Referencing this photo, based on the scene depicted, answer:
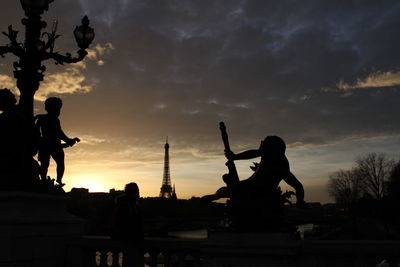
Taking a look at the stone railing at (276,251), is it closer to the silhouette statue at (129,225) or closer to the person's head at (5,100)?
the silhouette statue at (129,225)

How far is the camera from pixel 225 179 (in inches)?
257

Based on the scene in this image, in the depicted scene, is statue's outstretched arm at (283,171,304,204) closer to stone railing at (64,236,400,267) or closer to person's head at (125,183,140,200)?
stone railing at (64,236,400,267)

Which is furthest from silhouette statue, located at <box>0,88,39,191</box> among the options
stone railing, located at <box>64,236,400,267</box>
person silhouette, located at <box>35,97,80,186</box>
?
stone railing, located at <box>64,236,400,267</box>

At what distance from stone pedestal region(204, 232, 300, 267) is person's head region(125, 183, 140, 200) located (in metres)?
1.37

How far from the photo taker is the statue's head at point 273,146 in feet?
20.6

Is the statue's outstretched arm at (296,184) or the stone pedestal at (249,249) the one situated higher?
the statue's outstretched arm at (296,184)

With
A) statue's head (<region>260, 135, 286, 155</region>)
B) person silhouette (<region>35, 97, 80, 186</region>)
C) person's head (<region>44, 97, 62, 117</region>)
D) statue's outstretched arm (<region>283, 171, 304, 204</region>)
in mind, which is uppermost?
person's head (<region>44, 97, 62, 117</region>)

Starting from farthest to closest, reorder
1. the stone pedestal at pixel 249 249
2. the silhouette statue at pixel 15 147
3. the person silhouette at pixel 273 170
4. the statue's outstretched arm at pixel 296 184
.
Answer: the silhouette statue at pixel 15 147
the statue's outstretched arm at pixel 296 184
the person silhouette at pixel 273 170
the stone pedestal at pixel 249 249

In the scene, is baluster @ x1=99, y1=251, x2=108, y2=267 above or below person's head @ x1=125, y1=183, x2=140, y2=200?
below

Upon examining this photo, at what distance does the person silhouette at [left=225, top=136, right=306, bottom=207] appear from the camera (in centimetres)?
618

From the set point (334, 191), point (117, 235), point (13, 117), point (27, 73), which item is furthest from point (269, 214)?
point (334, 191)

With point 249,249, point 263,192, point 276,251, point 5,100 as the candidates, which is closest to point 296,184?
point 263,192

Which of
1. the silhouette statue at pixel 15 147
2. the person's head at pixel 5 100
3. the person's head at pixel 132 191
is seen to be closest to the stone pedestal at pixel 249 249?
the person's head at pixel 132 191

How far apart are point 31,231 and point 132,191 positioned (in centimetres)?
225
